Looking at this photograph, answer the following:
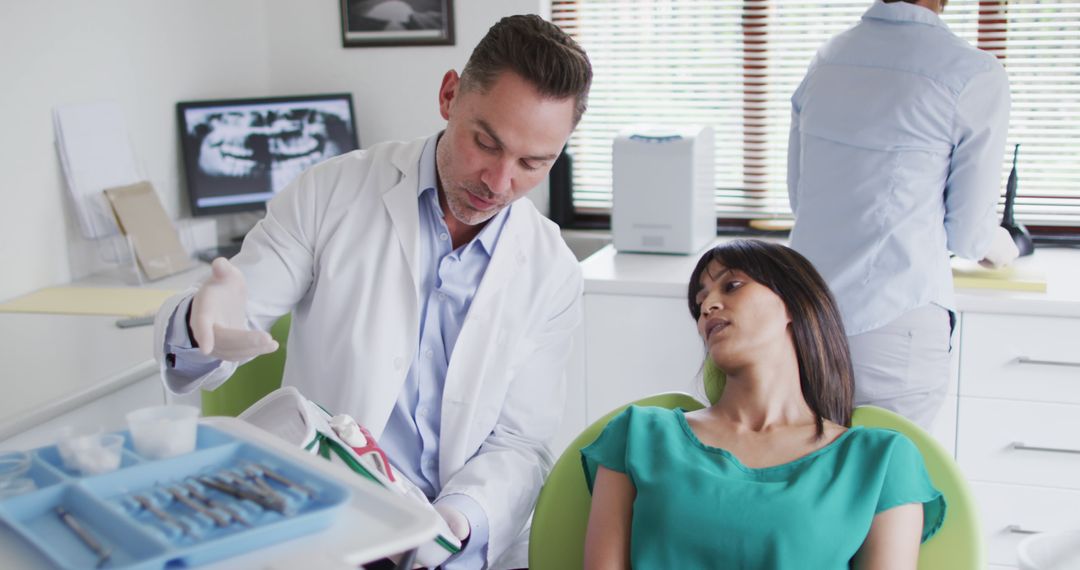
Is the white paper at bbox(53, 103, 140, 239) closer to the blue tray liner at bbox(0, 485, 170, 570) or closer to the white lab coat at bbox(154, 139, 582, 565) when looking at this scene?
the white lab coat at bbox(154, 139, 582, 565)

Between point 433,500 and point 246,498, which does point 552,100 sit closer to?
point 433,500

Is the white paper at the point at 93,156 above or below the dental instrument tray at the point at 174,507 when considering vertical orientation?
above

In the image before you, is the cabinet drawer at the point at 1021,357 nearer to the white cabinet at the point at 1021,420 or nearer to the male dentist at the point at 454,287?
the white cabinet at the point at 1021,420

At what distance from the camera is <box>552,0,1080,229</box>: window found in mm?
2975

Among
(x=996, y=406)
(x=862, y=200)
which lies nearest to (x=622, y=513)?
(x=862, y=200)

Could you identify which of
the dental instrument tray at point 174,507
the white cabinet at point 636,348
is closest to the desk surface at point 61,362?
the dental instrument tray at point 174,507

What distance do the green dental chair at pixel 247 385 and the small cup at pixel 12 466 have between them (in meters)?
0.67

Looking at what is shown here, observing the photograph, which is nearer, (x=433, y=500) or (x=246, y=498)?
(x=246, y=498)

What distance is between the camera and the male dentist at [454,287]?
1505 mm

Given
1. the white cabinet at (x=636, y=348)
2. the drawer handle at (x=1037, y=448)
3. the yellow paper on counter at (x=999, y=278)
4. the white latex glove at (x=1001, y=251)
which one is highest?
the white latex glove at (x=1001, y=251)

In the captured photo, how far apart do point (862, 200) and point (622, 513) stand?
3.05 feet

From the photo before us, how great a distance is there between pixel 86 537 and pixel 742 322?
0.91 m

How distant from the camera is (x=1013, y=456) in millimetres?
2455

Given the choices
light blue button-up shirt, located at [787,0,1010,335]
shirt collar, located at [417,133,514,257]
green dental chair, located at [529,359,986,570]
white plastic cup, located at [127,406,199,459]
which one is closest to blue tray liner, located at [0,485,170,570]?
white plastic cup, located at [127,406,199,459]
